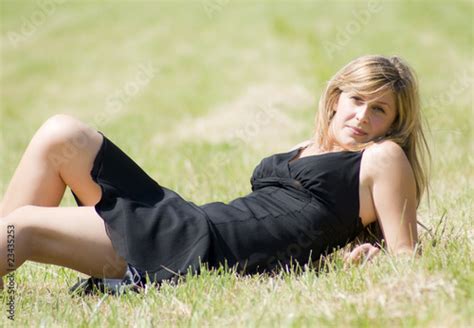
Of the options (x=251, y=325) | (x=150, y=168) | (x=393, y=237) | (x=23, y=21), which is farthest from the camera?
(x=23, y=21)

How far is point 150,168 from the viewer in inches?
273

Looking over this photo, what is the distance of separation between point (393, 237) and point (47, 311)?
1.37 meters

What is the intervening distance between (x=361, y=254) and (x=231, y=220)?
1.79 feet

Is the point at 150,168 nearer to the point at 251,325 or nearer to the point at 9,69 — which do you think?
the point at 251,325

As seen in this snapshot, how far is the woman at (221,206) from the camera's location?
312 centimetres

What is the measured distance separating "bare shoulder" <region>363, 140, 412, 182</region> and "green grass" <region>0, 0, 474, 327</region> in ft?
1.22

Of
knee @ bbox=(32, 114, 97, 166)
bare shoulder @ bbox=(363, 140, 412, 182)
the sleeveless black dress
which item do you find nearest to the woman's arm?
bare shoulder @ bbox=(363, 140, 412, 182)

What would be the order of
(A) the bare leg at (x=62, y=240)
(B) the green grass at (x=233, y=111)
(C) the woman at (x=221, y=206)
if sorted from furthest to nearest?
(C) the woman at (x=221, y=206) < (A) the bare leg at (x=62, y=240) < (B) the green grass at (x=233, y=111)

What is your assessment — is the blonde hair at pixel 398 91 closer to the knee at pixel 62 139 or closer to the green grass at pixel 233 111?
the green grass at pixel 233 111

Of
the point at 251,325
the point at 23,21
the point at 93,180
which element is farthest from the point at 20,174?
the point at 23,21

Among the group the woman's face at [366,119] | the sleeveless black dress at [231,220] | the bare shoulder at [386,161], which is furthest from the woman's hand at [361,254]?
the woman's face at [366,119]

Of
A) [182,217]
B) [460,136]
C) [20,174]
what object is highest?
[20,174]

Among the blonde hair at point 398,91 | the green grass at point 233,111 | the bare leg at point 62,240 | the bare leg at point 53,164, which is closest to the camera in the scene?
the green grass at point 233,111

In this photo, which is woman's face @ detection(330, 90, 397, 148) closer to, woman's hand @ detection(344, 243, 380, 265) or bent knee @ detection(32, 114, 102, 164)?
woman's hand @ detection(344, 243, 380, 265)
